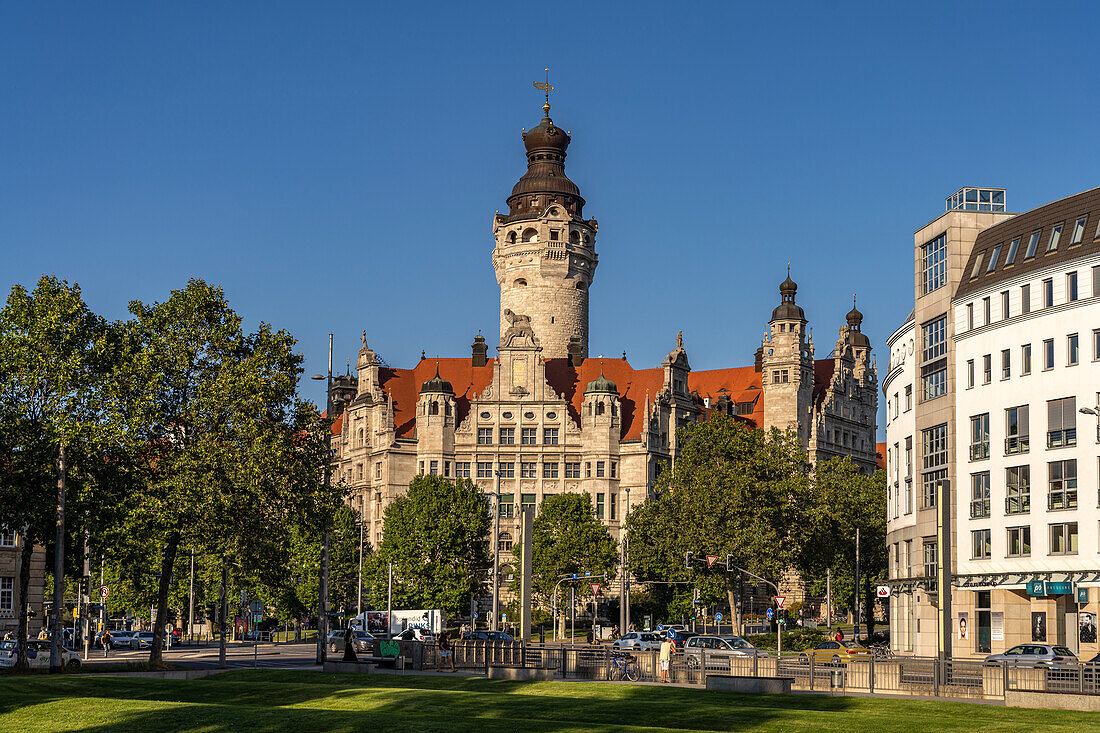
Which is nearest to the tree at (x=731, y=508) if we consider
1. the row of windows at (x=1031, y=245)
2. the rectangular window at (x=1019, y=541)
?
the rectangular window at (x=1019, y=541)

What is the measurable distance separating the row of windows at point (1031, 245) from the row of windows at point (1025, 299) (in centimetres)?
165

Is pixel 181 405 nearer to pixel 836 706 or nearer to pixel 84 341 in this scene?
pixel 84 341

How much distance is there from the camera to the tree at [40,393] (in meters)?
58.0

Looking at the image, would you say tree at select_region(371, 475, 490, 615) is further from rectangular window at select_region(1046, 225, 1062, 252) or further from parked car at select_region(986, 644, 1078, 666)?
parked car at select_region(986, 644, 1078, 666)

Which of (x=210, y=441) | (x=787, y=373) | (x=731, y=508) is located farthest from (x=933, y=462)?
(x=787, y=373)

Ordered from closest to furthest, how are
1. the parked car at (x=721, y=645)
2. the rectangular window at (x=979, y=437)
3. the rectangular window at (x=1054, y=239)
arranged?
the parked car at (x=721, y=645)
the rectangular window at (x=1054, y=239)
the rectangular window at (x=979, y=437)

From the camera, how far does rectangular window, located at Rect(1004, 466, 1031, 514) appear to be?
2751 inches

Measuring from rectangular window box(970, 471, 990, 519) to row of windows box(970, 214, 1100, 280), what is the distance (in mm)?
10592

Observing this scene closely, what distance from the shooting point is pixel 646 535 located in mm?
113500

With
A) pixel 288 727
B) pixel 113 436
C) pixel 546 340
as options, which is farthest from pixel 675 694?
pixel 546 340

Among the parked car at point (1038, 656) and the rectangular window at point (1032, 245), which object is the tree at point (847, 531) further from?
the parked car at point (1038, 656)

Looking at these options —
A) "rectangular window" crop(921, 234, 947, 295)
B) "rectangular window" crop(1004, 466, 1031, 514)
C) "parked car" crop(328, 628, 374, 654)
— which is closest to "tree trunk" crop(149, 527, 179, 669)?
"parked car" crop(328, 628, 374, 654)

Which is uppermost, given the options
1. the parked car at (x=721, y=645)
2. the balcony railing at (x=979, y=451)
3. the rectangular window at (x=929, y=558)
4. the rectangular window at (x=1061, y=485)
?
the balcony railing at (x=979, y=451)

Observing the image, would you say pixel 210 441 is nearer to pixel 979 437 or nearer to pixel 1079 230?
pixel 979 437
